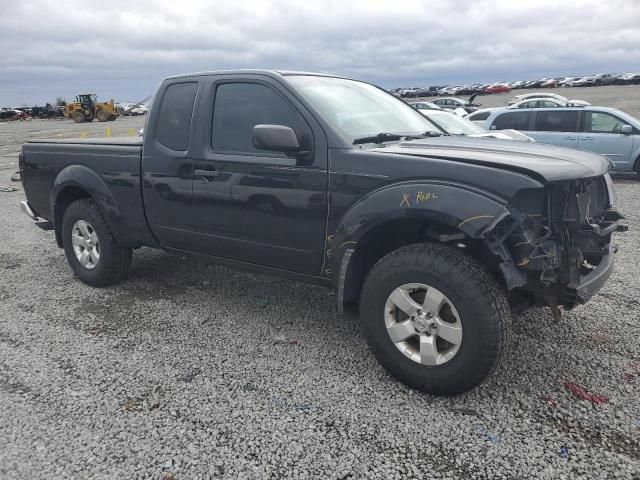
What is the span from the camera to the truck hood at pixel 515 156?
2.73m

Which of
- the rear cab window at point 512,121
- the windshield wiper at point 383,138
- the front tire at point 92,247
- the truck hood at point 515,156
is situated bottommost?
the front tire at point 92,247

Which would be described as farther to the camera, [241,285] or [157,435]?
[241,285]

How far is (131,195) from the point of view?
14.3ft

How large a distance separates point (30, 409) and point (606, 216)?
3632mm

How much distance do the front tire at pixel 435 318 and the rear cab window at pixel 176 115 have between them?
194 centimetres

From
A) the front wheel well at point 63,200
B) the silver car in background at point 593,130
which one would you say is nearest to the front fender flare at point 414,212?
the front wheel well at point 63,200

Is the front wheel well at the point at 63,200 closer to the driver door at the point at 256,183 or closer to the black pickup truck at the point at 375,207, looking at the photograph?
the black pickup truck at the point at 375,207

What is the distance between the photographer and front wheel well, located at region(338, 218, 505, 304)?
291 cm

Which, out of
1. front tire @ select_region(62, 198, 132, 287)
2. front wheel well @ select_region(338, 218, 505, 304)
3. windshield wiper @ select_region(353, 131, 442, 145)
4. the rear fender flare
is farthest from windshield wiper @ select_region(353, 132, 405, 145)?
front tire @ select_region(62, 198, 132, 287)

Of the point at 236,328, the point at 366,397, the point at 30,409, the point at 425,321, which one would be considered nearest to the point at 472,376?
the point at 425,321

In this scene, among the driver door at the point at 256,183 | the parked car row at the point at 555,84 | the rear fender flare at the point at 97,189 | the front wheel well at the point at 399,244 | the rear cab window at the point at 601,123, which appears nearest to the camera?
the front wheel well at the point at 399,244

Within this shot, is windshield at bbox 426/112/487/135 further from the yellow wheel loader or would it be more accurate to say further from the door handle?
the yellow wheel loader

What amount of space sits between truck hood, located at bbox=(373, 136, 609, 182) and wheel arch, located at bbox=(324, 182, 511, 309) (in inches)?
8.8

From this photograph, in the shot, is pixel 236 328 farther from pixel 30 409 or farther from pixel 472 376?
pixel 472 376
